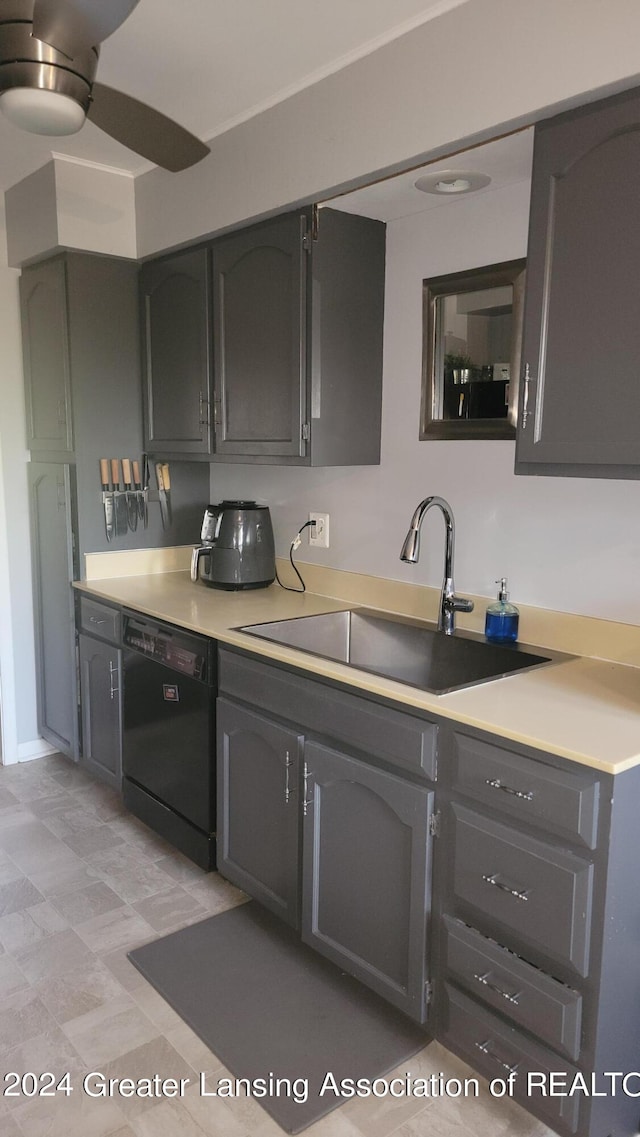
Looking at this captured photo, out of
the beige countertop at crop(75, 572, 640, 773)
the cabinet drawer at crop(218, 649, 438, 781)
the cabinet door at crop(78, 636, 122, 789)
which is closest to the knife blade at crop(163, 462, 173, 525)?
the cabinet door at crop(78, 636, 122, 789)

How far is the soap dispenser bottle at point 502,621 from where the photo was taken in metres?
2.14

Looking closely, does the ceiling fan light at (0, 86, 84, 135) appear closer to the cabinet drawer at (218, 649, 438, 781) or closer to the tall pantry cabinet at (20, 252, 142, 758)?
the cabinet drawer at (218, 649, 438, 781)

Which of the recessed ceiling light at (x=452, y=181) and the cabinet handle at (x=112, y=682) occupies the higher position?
the recessed ceiling light at (x=452, y=181)

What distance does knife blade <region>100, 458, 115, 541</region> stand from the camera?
3.02 metres

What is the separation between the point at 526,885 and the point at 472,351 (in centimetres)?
141

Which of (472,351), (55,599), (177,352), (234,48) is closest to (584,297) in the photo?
(472,351)

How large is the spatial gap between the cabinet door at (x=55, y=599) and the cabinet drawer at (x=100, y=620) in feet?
0.33

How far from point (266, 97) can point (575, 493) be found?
1409mm

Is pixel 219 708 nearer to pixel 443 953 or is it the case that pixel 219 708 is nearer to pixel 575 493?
pixel 443 953

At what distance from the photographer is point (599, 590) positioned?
1.99 m

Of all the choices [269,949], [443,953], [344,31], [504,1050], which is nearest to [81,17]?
[344,31]

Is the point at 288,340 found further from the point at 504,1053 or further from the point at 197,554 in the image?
the point at 504,1053

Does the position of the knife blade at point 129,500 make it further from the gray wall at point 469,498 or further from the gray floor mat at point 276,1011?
the gray floor mat at point 276,1011

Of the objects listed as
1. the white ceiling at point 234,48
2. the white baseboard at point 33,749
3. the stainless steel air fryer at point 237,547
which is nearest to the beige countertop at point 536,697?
the stainless steel air fryer at point 237,547
